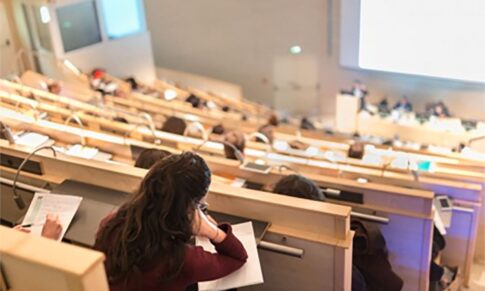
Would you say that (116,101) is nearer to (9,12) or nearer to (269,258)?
(9,12)

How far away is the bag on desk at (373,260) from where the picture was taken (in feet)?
8.53

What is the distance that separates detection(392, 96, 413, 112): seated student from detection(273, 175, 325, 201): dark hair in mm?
6264

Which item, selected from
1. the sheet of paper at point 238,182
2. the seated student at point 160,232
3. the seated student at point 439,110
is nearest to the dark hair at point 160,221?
the seated student at point 160,232

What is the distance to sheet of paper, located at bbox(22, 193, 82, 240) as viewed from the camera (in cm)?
256

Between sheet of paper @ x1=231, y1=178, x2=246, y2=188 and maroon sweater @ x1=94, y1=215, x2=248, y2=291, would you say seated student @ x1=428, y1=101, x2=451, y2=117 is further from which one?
maroon sweater @ x1=94, y1=215, x2=248, y2=291

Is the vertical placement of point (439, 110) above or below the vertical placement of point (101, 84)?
below

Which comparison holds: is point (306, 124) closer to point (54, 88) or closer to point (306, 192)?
point (54, 88)

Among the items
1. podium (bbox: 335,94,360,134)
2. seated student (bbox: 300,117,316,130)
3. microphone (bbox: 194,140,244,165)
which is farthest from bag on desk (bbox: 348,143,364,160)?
podium (bbox: 335,94,360,134)

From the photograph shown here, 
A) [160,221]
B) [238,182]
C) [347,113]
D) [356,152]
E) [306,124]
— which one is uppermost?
[160,221]

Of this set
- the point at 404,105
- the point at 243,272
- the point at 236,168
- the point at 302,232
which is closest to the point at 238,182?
the point at 236,168

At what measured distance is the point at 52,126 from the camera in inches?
147

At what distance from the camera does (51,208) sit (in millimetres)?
2641

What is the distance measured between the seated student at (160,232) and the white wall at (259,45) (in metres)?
7.05

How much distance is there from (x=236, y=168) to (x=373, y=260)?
0.92 m
